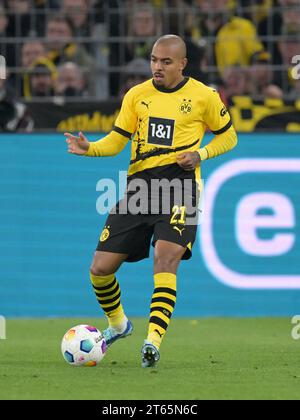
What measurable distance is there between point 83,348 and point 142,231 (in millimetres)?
998

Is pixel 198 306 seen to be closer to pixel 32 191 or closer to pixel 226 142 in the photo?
pixel 32 191

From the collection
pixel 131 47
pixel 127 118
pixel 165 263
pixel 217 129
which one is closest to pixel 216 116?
pixel 217 129

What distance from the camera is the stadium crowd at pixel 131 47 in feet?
44.2

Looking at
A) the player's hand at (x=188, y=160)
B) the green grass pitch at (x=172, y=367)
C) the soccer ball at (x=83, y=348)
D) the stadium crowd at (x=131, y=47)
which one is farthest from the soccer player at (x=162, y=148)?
the stadium crowd at (x=131, y=47)

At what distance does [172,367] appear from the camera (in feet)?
25.8

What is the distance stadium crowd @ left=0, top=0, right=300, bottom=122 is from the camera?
13484mm

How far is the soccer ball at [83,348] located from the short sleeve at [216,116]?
5.91 feet

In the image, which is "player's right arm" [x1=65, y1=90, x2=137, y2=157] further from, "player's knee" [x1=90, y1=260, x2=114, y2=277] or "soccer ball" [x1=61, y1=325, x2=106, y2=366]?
"soccer ball" [x1=61, y1=325, x2=106, y2=366]

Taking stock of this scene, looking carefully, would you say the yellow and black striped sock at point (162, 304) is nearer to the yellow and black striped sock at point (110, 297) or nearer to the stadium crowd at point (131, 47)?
the yellow and black striped sock at point (110, 297)

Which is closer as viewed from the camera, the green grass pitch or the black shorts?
the green grass pitch

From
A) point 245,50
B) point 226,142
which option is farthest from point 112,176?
point 226,142

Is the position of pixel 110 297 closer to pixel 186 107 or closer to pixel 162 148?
pixel 162 148

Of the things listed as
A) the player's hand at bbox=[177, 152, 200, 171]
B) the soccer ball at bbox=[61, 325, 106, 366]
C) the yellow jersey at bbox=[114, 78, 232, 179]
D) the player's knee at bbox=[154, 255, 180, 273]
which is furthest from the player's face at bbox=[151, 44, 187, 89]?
the soccer ball at bbox=[61, 325, 106, 366]

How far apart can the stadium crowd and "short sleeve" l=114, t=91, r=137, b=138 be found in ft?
16.3
